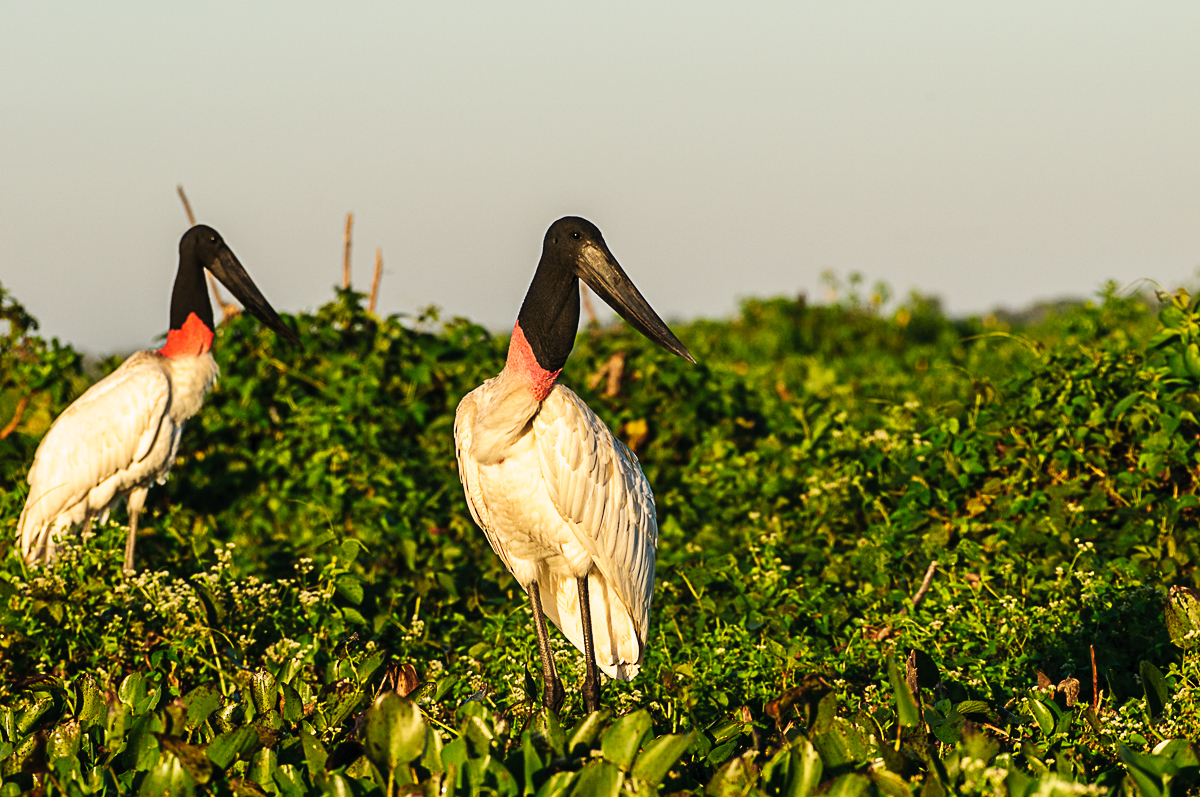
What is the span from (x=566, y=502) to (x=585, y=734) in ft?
2.93

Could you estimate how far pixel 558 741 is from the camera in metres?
2.34

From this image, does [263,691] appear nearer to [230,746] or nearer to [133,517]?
[230,746]

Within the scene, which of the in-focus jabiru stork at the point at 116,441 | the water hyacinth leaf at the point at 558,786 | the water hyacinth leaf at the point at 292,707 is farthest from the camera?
the in-focus jabiru stork at the point at 116,441

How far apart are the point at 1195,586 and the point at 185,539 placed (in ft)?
12.8

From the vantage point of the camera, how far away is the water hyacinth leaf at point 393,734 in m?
2.20

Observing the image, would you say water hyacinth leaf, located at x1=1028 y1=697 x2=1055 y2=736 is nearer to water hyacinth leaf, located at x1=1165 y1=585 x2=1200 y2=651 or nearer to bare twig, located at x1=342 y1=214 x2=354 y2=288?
water hyacinth leaf, located at x1=1165 y1=585 x2=1200 y2=651

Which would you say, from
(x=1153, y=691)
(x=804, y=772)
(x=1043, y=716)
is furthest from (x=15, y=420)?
(x=1153, y=691)

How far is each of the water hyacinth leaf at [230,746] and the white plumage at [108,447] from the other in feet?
8.16

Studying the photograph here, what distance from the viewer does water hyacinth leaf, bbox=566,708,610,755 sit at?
230 centimetres

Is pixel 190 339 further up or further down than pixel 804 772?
further up

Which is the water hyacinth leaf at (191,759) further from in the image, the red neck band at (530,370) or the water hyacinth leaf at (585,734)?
the red neck band at (530,370)

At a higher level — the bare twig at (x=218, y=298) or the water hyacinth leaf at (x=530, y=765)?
the bare twig at (x=218, y=298)

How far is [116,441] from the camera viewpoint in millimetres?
4559

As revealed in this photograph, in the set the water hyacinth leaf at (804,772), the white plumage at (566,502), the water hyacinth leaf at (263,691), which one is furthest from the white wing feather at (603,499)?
the water hyacinth leaf at (804,772)
